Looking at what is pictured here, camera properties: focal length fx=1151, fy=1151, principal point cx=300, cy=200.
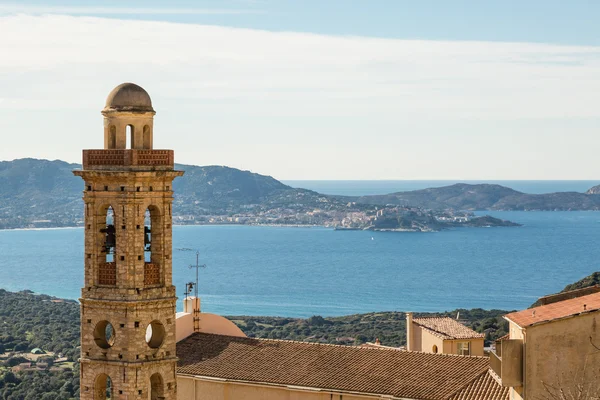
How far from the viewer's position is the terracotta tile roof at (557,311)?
1745 centimetres

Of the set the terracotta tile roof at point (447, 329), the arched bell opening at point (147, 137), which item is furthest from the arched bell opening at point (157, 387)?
the terracotta tile roof at point (447, 329)

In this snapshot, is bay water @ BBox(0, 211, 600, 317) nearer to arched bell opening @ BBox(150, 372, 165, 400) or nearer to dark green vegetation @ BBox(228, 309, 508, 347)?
dark green vegetation @ BBox(228, 309, 508, 347)

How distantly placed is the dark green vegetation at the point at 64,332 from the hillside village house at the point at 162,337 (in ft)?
51.2

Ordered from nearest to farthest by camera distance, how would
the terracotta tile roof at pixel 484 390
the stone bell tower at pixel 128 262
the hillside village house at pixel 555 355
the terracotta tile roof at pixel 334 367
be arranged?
the hillside village house at pixel 555 355
the stone bell tower at pixel 128 262
the terracotta tile roof at pixel 484 390
the terracotta tile roof at pixel 334 367

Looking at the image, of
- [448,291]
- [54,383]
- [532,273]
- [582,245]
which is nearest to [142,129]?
[54,383]

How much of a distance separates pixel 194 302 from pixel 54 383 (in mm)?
22001

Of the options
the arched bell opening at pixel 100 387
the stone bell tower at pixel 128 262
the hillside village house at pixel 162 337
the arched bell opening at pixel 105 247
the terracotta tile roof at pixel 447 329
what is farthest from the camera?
A: the terracotta tile roof at pixel 447 329

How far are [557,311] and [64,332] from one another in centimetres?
5579

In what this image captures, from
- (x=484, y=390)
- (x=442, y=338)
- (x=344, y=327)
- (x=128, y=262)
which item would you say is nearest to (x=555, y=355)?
(x=484, y=390)

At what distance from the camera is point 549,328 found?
57.1ft

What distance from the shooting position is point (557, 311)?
17969 millimetres

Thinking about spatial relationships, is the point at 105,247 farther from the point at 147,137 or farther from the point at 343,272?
the point at 343,272

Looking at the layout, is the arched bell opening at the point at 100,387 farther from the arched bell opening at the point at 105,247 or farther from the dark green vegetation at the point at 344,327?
the dark green vegetation at the point at 344,327

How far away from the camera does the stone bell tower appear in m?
19.0
